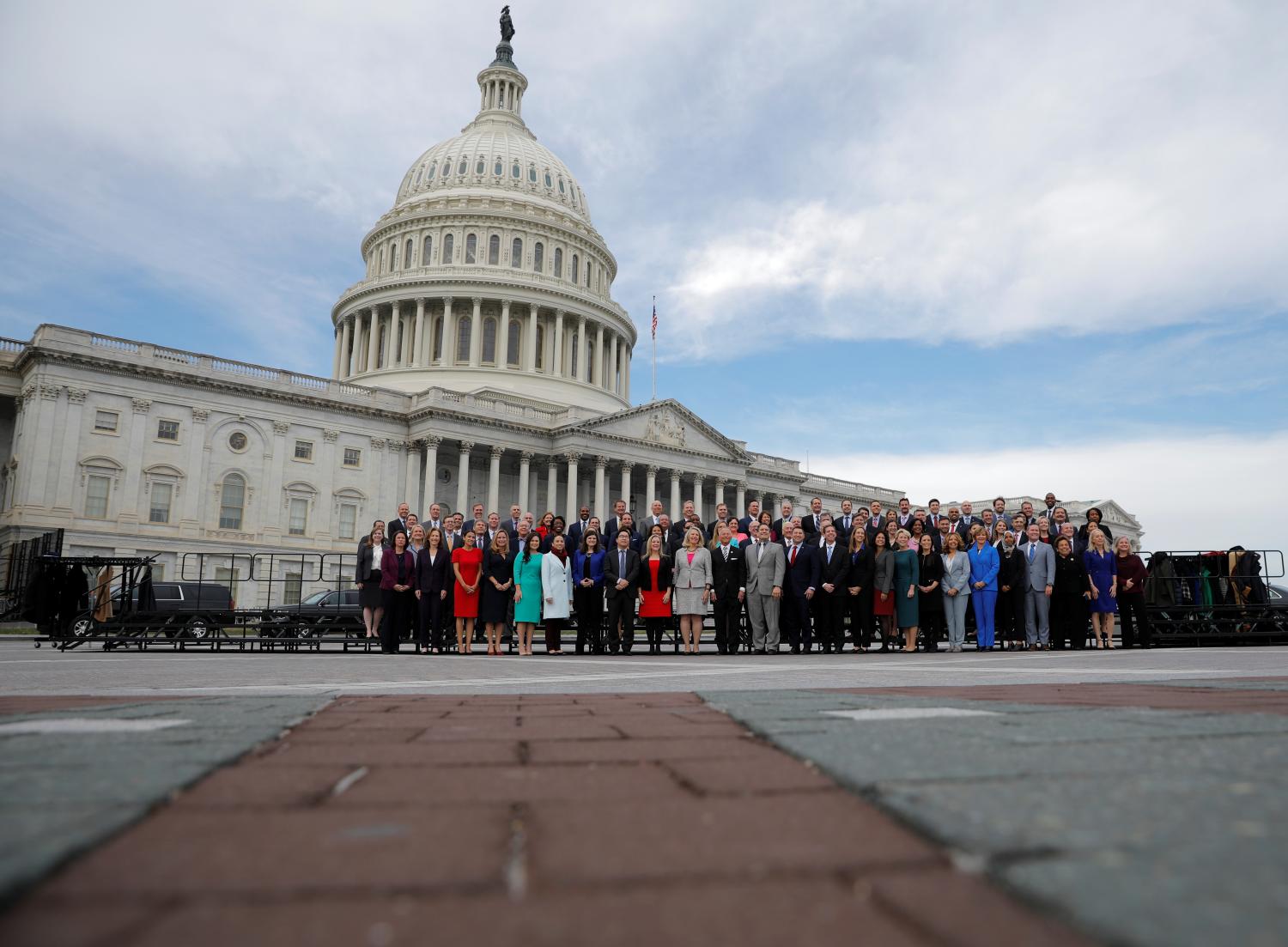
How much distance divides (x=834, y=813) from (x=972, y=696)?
3458 mm

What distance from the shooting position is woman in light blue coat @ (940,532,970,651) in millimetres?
14508

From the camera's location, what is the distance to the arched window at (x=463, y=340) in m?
67.6

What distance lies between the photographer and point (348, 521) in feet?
171

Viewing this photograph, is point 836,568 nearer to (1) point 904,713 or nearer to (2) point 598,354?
(1) point 904,713

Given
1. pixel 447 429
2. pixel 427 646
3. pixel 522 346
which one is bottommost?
pixel 427 646

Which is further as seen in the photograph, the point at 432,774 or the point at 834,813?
the point at 432,774

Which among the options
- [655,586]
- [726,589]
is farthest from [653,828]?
[726,589]

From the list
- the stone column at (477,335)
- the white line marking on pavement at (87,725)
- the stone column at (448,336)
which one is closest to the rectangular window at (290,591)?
the white line marking on pavement at (87,725)

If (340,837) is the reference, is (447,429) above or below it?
above

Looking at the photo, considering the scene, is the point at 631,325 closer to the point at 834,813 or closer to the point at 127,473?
the point at 127,473

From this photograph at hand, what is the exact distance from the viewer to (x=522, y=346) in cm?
6888

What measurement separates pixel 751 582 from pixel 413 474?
43043 mm

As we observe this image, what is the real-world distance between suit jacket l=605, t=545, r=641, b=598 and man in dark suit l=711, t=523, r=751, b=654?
4.68 feet

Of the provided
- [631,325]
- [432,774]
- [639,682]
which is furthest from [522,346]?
[432,774]
